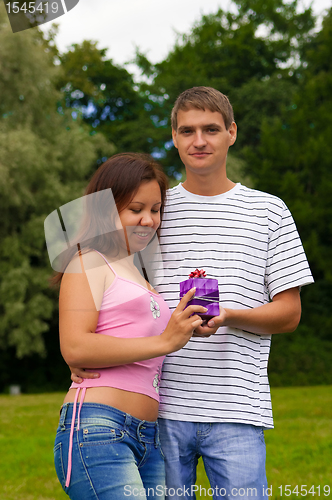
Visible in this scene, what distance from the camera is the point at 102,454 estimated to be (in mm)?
1736

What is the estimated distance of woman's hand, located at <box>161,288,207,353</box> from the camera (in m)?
1.74

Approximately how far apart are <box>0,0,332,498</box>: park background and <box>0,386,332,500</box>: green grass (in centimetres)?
804

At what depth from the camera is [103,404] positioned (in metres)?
1.81

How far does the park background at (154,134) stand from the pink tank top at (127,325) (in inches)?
545

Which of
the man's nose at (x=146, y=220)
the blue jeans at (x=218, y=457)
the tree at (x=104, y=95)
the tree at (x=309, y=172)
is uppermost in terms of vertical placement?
the tree at (x=104, y=95)

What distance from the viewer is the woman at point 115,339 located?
175 cm

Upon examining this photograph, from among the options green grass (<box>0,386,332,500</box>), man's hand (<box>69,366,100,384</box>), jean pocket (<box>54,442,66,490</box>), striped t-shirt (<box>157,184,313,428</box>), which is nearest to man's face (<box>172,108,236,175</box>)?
striped t-shirt (<box>157,184,313,428</box>)

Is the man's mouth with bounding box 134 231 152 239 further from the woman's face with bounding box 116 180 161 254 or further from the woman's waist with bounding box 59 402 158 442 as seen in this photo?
the woman's waist with bounding box 59 402 158 442

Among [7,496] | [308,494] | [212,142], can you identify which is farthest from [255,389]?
[7,496]

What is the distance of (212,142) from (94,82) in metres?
23.4

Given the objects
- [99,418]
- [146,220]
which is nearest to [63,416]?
[99,418]

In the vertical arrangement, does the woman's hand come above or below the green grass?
above

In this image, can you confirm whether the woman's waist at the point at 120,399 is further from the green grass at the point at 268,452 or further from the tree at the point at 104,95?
the tree at the point at 104,95

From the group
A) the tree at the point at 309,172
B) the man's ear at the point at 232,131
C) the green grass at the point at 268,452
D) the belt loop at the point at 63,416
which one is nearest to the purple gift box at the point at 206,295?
the belt loop at the point at 63,416
